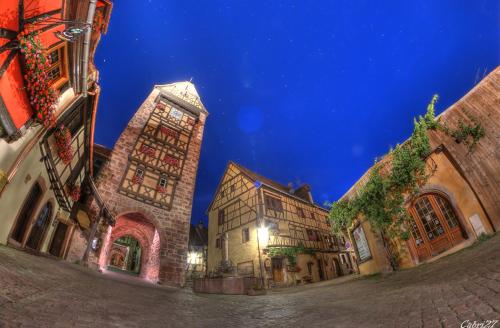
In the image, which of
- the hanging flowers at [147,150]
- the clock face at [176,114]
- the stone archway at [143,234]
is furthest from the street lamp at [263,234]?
the clock face at [176,114]

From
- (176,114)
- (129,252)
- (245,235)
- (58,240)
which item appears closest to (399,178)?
(245,235)

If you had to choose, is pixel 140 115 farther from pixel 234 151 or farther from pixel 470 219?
pixel 234 151

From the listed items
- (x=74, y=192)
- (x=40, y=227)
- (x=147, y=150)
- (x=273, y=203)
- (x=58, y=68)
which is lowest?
(x=40, y=227)

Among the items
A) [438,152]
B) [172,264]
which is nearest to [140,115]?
[172,264]

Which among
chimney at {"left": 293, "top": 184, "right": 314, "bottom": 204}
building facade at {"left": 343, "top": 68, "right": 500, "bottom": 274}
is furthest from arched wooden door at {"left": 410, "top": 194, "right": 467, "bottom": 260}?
Answer: chimney at {"left": 293, "top": 184, "right": 314, "bottom": 204}

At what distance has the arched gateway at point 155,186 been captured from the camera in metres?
11.5

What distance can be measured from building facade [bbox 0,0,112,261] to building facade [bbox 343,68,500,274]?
10.6 metres

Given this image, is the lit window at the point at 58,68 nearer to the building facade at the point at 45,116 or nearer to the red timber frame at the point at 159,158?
the building facade at the point at 45,116

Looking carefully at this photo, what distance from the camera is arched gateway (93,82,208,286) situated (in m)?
11.5

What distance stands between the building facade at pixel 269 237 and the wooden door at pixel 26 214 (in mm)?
10024

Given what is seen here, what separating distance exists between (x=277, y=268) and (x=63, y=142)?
15.2 meters

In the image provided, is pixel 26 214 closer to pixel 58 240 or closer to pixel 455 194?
pixel 58 240

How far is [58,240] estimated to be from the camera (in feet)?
30.1

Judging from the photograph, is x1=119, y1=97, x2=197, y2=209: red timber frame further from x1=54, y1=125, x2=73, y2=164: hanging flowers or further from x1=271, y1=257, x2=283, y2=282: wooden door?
x1=271, y1=257, x2=283, y2=282: wooden door
